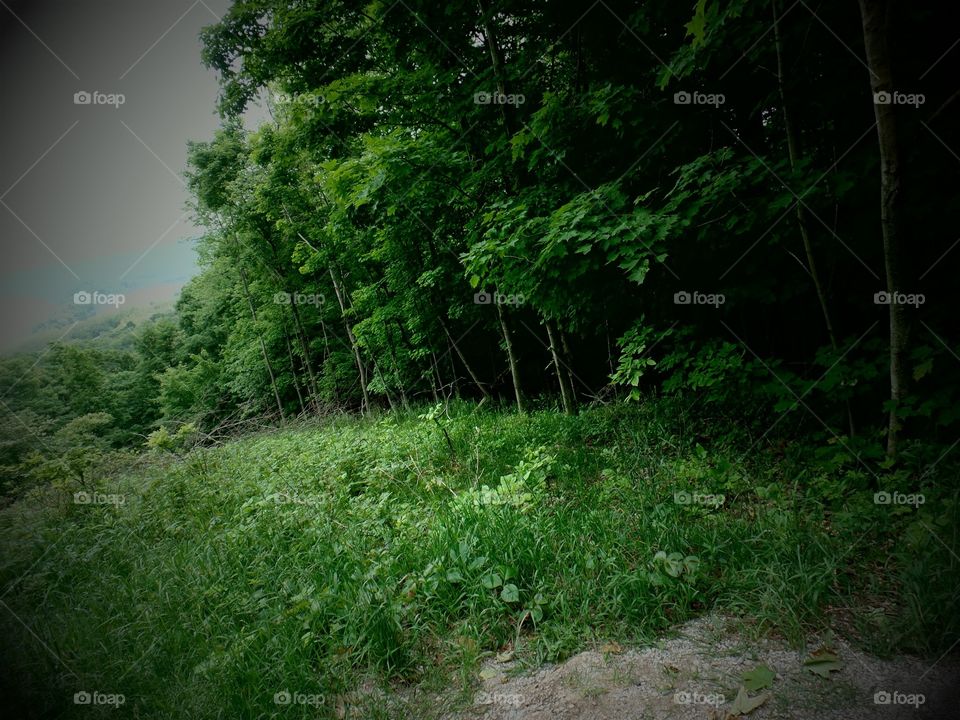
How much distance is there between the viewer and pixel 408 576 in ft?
10.7

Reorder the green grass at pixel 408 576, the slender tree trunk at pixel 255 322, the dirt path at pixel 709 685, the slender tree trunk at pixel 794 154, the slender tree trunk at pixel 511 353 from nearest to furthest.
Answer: the dirt path at pixel 709 685
the green grass at pixel 408 576
the slender tree trunk at pixel 794 154
the slender tree trunk at pixel 511 353
the slender tree trunk at pixel 255 322

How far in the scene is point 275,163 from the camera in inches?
416

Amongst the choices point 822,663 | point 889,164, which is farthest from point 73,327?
point 889,164

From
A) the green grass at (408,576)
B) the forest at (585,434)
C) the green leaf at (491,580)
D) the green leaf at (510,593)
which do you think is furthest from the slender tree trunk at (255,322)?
the green leaf at (510,593)

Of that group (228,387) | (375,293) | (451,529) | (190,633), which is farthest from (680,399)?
(228,387)

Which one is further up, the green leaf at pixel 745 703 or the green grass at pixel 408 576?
the green grass at pixel 408 576

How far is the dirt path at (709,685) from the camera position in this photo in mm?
1983

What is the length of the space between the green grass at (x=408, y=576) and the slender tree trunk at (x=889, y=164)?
1.21m

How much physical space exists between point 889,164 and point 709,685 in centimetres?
368

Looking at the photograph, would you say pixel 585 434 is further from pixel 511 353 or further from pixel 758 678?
pixel 758 678

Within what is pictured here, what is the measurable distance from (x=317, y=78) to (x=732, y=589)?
9162 millimetres

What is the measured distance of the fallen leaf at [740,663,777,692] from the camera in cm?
211

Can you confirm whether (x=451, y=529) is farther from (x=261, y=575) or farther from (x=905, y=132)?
(x=905, y=132)

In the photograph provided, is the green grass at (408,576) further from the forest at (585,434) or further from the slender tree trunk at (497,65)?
the slender tree trunk at (497,65)
